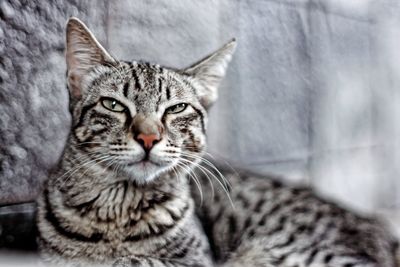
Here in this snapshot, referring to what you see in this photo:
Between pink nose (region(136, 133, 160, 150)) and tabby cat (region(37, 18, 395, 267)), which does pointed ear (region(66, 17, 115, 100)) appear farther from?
pink nose (region(136, 133, 160, 150))

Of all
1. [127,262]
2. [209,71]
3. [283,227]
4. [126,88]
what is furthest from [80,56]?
[283,227]

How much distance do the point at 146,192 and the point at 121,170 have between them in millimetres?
134

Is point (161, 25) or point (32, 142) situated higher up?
point (161, 25)

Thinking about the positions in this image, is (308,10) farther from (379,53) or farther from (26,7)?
(26,7)

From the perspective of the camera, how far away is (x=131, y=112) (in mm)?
1801

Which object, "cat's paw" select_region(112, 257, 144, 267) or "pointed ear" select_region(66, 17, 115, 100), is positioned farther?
"pointed ear" select_region(66, 17, 115, 100)

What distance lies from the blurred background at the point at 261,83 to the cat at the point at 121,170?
242 millimetres

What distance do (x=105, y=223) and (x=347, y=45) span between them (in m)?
1.80

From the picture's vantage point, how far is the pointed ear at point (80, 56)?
1.83 metres

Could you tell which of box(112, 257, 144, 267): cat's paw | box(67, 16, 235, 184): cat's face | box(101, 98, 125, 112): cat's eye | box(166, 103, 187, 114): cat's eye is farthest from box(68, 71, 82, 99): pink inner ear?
box(112, 257, 144, 267): cat's paw

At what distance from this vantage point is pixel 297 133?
278 cm

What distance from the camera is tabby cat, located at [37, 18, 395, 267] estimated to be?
1750mm

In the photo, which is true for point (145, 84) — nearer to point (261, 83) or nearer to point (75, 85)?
point (75, 85)

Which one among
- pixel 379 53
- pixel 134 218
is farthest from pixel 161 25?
pixel 379 53
